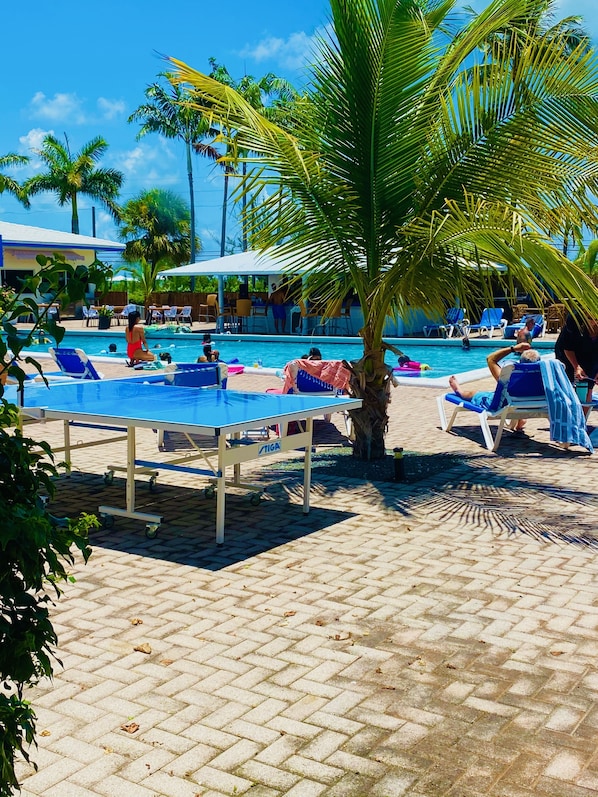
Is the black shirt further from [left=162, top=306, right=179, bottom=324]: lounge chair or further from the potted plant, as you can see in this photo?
[left=162, top=306, right=179, bottom=324]: lounge chair

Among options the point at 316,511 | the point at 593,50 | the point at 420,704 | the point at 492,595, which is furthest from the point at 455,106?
the point at 420,704

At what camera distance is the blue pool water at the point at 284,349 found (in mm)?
24188

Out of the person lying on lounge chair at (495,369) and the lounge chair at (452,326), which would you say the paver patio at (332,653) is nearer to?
the person lying on lounge chair at (495,369)

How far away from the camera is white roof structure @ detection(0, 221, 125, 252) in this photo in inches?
1405

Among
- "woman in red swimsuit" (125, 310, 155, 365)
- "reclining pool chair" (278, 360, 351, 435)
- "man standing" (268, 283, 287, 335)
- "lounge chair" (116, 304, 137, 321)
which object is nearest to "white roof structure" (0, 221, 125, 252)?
"lounge chair" (116, 304, 137, 321)

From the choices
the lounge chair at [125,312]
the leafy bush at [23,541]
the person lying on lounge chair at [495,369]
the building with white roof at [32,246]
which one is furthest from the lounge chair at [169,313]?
the leafy bush at [23,541]

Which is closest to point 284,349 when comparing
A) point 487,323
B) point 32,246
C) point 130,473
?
point 487,323

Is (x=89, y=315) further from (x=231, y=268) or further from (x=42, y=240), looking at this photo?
(x=231, y=268)

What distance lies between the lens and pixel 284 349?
1086 inches

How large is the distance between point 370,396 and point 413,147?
95.9 inches

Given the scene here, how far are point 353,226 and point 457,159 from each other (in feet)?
3.76

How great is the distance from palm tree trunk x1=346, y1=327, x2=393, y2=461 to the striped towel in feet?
5.71

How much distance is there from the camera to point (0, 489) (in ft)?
7.29

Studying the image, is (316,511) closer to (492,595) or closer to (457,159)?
(492,595)
